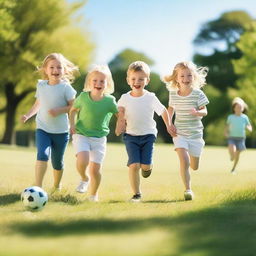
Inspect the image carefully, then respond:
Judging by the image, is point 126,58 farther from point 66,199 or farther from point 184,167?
point 66,199

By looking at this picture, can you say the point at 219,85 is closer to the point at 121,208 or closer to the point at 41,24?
the point at 41,24

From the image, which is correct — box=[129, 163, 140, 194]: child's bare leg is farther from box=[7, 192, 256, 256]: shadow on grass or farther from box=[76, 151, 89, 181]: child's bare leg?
box=[7, 192, 256, 256]: shadow on grass

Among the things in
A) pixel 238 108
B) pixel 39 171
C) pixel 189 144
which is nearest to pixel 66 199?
pixel 39 171

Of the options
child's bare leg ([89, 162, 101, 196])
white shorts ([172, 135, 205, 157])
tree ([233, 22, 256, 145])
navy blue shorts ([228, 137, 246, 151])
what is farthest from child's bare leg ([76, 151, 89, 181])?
tree ([233, 22, 256, 145])

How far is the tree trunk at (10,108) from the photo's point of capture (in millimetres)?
33375

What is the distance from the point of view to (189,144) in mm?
8234

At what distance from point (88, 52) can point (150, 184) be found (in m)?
23.7

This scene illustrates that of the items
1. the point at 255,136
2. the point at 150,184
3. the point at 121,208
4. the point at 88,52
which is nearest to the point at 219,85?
the point at 255,136

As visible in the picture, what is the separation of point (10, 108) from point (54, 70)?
26.5 meters

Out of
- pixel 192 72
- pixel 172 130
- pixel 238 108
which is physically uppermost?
pixel 238 108

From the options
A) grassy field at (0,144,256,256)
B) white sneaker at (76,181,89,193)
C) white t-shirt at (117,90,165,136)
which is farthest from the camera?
white sneaker at (76,181,89,193)

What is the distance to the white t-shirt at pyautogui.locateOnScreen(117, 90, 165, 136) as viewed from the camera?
25.5 ft

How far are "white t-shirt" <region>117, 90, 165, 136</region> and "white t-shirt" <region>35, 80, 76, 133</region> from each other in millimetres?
825

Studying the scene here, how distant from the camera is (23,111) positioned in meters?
34.8
